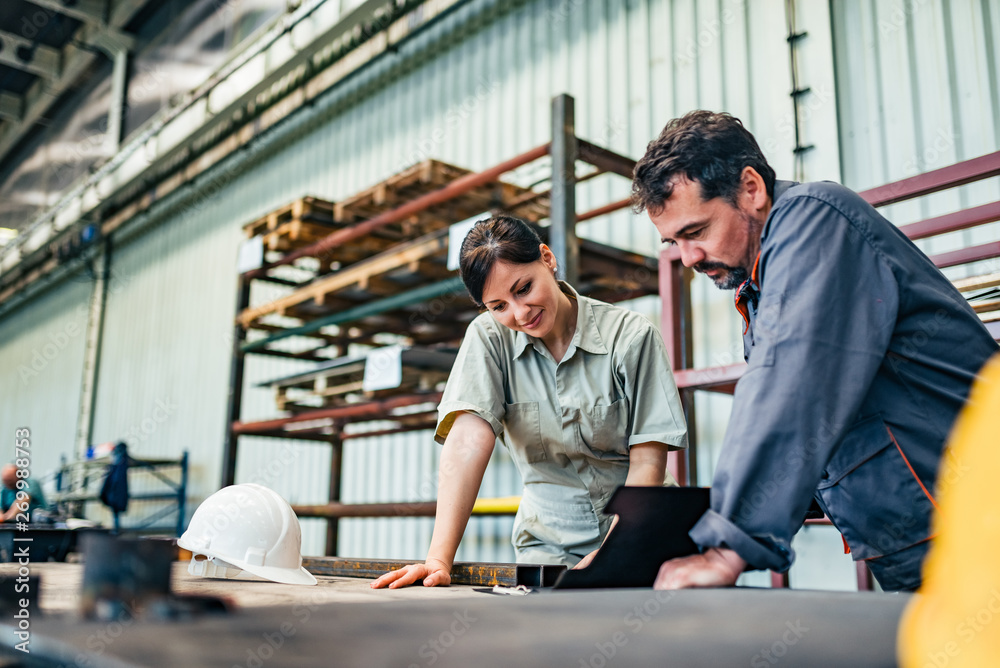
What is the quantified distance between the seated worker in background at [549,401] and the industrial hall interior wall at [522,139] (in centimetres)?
273

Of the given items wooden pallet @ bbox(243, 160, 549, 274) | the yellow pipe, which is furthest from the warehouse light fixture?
the yellow pipe

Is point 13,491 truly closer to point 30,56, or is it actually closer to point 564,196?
point 564,196

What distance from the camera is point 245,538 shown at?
2260 mm

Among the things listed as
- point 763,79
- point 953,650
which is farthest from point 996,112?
point 953,650

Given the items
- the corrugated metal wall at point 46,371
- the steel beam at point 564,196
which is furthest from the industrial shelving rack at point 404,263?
the corrugated metal wall at point 46,371

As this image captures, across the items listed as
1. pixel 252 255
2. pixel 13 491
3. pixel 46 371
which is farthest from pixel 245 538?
pixel 46 371

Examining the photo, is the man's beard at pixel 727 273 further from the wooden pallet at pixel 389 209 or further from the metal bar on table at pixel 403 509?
the wooden pallet at pixel 389 209

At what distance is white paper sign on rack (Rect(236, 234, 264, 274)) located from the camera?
6453mm

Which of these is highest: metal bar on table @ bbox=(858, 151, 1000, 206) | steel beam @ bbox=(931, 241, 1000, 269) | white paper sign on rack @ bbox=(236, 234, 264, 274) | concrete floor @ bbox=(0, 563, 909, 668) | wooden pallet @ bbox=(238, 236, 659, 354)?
white paper sign on rack @ bbox=(236, 234, 264, 274)

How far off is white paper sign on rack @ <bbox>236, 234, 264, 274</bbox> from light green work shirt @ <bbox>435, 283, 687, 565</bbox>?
171 inches

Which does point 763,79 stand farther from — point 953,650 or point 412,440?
point 953,650

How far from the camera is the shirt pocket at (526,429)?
250 centimetres

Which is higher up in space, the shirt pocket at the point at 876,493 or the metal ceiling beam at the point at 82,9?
the metal ceiling beam at the point at 82,9

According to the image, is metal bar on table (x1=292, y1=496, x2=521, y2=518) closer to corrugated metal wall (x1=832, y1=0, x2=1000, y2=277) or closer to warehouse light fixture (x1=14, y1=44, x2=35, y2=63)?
corrugated metal wall (x1=832, y1=0, x2=1000, y2=277)
